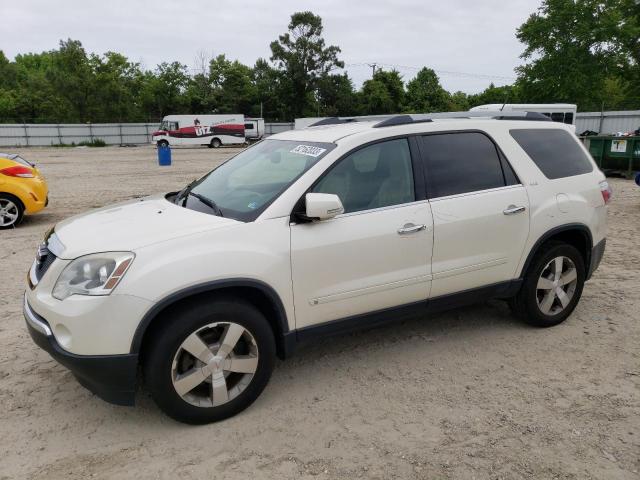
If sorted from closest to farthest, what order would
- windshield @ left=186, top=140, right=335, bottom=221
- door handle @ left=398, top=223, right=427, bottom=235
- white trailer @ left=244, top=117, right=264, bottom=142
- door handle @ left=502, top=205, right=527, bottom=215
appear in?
windshield @ left=186, top=140, right=335, bottom=221 < door handle @ left=398, top=223, right=427, bottom=235 < door handle @ left=502, top=205, right=527, bottom=215 < white trailer @ left=244, top=117, right=264, bottom=142

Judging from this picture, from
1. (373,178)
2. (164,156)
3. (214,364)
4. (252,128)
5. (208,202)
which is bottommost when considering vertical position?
(214,364)

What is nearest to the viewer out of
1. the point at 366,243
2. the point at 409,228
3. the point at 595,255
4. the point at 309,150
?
the point at 366,243

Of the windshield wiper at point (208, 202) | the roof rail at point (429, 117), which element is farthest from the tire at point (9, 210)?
the roof rail at point (429, 117)

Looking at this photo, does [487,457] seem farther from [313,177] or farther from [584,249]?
[584,249]

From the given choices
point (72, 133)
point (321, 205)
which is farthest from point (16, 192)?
point (72, 133)

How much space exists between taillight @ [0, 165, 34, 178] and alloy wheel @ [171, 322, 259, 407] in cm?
742

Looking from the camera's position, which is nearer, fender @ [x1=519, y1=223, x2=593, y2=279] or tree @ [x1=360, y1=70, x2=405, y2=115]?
fender @ [x1=519, y1=223, x2=593, y2=279]

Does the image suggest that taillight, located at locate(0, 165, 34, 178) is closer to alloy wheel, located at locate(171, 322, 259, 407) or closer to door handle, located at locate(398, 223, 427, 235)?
alloy wheel, located at locate(171, 322, 259, 407)

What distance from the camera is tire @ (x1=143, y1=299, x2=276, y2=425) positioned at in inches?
111

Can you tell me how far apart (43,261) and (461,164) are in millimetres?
2927

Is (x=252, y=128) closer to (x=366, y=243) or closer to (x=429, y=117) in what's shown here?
(x=429, y=117)

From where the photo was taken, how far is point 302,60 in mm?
59531

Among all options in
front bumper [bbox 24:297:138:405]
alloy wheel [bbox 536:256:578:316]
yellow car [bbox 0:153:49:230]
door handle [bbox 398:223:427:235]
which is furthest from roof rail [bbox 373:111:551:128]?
yellow car [bbox 0:153:49:230]

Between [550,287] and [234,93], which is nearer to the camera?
[550,287]
